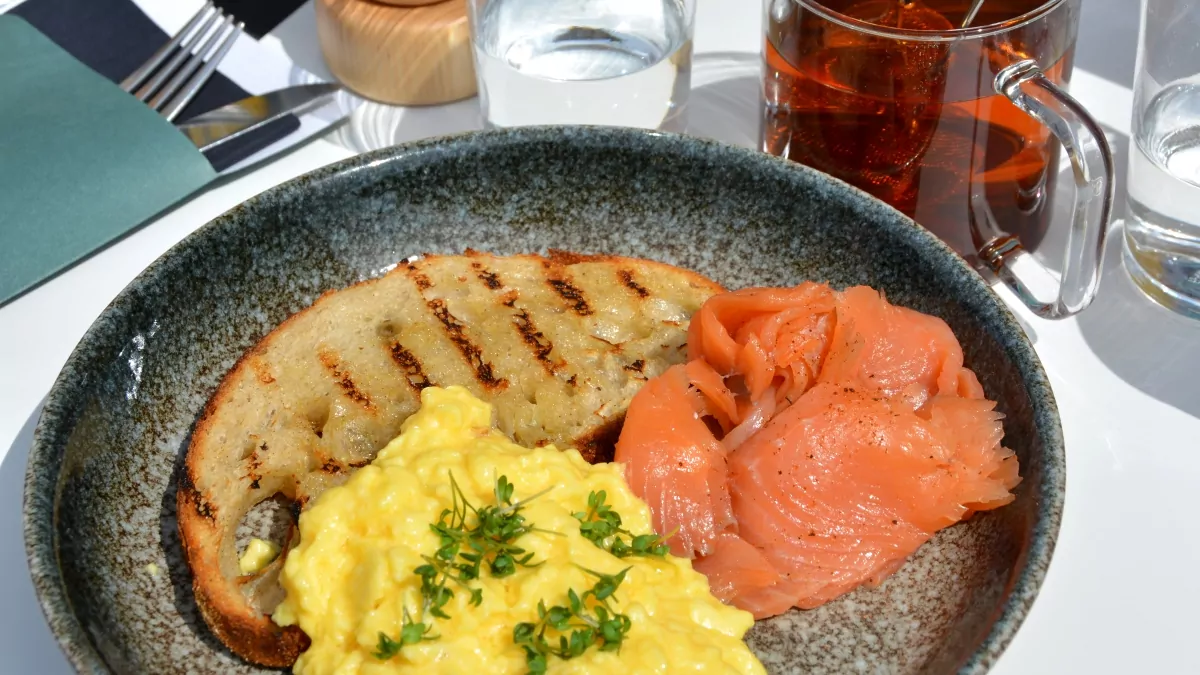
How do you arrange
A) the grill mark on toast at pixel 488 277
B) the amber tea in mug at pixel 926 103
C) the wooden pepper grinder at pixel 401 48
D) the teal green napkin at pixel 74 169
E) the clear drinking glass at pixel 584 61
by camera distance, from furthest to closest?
the wooden pepper grinder at pixel 401 48 < the clear drinking glass at pixel 584 61 < the teal green napkin at pixel 74 169 < the grill mark on toast at pixel 488 277 < the amber tea in mug at pixel 926 103

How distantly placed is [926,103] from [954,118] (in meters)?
0.07

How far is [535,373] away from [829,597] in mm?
659

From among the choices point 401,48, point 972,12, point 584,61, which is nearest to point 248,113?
point 401,48

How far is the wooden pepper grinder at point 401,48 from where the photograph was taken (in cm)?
277

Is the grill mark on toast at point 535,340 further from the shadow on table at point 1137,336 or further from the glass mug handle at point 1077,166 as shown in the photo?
the shadow on table at point 1137,336

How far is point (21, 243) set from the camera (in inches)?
96.4

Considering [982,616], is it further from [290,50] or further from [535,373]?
[290,50]

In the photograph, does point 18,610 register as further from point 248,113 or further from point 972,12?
point 972,12

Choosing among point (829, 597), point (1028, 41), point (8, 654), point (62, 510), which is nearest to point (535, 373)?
point (829, 597)

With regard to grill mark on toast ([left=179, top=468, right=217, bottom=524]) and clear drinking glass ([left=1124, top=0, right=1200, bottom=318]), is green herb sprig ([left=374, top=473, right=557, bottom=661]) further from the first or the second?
clear drinking glass ([left=1124, top=0, right=1200, bottom=318])

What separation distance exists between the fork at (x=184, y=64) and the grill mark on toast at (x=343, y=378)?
3.69 feet

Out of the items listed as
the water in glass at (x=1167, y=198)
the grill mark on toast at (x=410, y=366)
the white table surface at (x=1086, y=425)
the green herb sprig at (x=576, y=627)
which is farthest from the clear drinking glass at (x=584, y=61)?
the green herb sprig at (x=576, y=627)

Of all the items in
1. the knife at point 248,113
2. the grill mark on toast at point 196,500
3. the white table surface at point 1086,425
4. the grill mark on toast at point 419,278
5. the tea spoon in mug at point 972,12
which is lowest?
Answer: the white table surface at point 1086,425

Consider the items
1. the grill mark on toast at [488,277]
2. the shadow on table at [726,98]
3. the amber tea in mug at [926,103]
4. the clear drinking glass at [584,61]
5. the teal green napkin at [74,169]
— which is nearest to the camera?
the amber tea in mug at [926,103]
